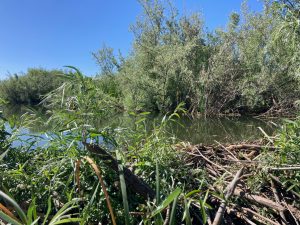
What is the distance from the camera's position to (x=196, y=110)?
20281mm

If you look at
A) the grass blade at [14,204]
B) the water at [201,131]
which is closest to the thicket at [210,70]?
the water at [201,131]

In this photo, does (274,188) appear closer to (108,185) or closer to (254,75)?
(108,185)

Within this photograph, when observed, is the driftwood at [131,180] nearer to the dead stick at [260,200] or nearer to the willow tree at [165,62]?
the dead stick at [260,200]

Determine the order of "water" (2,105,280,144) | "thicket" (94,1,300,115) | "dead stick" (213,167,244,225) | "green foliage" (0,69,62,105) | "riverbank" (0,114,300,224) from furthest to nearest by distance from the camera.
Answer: "green foliage" (0,69,62,105) → "thicket" (94,1,300,115) → "water" (2,105,280,144) → "riverbank" (0,114,300,224) → "dead stick" (213,167,244,225)

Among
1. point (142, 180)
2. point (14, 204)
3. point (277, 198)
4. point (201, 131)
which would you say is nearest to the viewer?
point (14, 204)

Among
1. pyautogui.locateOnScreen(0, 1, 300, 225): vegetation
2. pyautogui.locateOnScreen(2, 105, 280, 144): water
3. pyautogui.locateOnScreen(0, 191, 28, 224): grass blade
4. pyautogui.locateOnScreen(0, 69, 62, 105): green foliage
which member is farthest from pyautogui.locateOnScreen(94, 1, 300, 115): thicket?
pyautogui.locateOnScreen(0, 69, 62, 105): green foliage

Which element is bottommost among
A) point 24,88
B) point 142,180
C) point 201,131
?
point 201,131

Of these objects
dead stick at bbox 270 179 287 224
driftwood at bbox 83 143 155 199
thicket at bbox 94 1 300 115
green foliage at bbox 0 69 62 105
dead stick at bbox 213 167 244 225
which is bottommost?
dead stick at bbox 270 179 287 224

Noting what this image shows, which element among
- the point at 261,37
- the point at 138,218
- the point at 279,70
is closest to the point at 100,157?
the point at 138,218

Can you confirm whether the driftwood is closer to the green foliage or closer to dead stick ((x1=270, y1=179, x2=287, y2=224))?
dead stick ((x1=270, y1=179, x2=287, y2=224))

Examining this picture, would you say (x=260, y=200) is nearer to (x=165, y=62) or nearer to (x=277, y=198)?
(x=277, y=198)

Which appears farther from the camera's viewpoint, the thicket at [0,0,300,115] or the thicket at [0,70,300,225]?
the thicket at [0,0,300,115]

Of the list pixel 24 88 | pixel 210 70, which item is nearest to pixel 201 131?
pixel 210 70

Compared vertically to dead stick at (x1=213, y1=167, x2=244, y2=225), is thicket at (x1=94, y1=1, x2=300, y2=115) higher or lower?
higher
